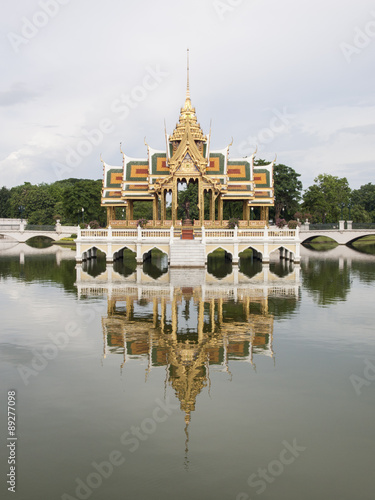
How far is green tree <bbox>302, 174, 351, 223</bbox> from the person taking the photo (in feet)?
237

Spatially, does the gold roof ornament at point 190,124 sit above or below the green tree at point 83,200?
above

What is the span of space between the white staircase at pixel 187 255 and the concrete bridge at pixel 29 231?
132 feet

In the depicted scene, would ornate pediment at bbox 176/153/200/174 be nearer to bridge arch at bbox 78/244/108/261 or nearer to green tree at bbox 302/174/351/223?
bridge arch at bbox 78/244/108/261

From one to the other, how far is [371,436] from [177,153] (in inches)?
1202

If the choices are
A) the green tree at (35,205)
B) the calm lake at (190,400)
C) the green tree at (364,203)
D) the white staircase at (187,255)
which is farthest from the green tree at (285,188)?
the calm lake at (190,400)

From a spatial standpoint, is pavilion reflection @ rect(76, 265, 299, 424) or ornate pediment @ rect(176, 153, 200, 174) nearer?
pavilion reflection @ rect(76, 265, 299, 424)

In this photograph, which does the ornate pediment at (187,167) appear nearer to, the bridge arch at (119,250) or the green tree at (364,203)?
the bridge arch at (119,250)

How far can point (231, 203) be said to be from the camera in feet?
193

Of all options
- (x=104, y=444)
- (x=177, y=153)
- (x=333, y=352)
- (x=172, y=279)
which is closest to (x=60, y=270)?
(x=172, y=279)

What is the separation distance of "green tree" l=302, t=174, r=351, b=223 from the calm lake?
57.4m

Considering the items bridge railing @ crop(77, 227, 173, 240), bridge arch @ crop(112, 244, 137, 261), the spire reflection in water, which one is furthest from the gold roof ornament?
the spire reflection in water

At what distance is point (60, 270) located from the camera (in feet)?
100

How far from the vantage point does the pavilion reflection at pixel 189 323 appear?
1030 centimetres

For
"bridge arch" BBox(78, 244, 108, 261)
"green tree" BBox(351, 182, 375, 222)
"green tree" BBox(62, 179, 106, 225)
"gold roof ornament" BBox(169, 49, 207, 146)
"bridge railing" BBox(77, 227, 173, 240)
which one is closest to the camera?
"bridge railing" BBox(77, 227, 173, 240)
